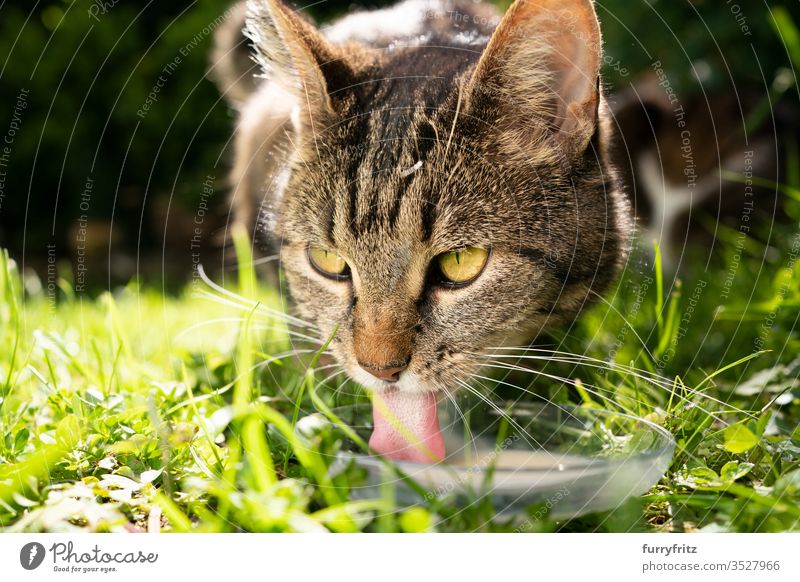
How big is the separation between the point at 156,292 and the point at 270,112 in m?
1.79

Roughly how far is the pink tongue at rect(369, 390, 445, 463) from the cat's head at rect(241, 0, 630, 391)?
0.06m

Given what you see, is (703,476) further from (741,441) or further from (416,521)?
(416,521)

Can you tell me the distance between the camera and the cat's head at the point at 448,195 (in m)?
1.75

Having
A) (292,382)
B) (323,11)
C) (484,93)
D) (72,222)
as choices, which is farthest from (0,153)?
(484,93)

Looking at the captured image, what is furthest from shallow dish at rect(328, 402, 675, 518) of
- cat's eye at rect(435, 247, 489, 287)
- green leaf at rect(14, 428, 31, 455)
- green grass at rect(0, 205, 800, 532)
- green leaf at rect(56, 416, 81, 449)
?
green leaf at rect(14, 428, 31, 455)

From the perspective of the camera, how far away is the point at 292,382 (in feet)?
6.92

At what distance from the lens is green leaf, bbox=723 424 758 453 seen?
160 centimetres

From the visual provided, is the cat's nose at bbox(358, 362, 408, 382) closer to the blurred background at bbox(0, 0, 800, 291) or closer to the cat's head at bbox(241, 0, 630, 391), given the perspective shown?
the cat's head at bbox(241, 0, 630, 391)

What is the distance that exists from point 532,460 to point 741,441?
0.49 m

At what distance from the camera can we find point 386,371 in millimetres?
1726
